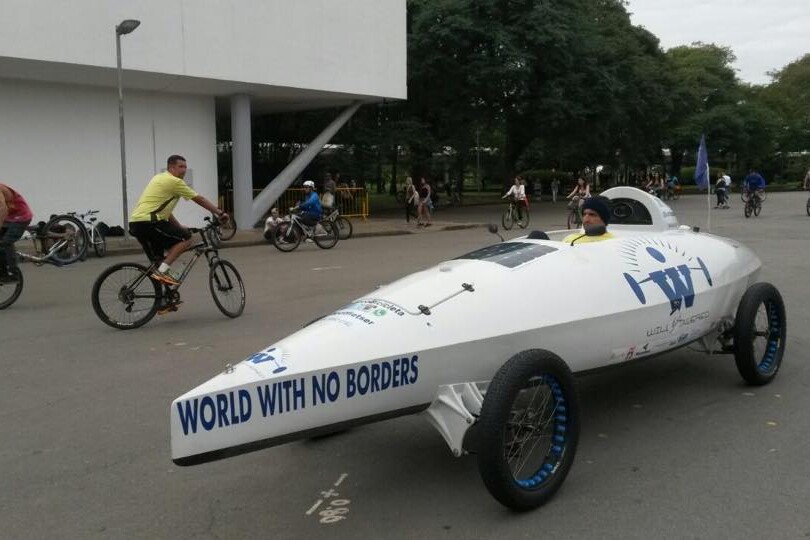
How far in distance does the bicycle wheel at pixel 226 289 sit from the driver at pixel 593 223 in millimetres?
4429

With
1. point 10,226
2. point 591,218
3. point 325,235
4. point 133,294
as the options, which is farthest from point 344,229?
point 591,218

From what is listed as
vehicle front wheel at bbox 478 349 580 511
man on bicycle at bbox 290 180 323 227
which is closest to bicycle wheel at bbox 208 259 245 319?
vehicle front wheel at bbox 478 349 580 511

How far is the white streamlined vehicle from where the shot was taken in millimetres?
3146

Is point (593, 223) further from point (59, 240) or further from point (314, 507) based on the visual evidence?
point (59, 240)

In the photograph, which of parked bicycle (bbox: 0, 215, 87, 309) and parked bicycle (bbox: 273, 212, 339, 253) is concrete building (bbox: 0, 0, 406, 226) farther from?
parked bicycle (bbox: 273, 212, 339, 253)

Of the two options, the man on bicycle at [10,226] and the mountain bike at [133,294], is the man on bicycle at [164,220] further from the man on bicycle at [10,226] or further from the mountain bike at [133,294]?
the man on bicycle at [10,226]

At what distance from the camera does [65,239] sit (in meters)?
13.7

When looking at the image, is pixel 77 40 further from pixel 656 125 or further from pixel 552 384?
pixel 656 125

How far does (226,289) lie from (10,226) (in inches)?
131

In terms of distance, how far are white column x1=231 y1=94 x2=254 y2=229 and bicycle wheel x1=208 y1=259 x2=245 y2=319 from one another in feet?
45.5

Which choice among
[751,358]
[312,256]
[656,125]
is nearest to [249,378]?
[751,358]

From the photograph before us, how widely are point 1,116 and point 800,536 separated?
18704mm

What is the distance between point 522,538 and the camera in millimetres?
3291

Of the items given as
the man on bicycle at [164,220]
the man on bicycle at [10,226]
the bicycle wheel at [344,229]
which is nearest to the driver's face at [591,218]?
the man on bicycle at [164,220]
